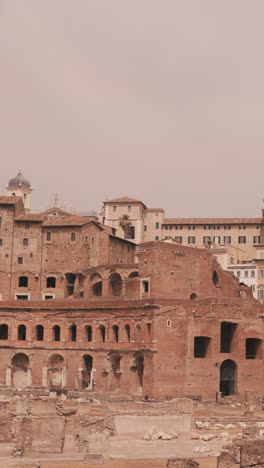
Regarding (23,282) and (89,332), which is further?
(23,282)

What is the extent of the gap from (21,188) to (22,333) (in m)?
41.2

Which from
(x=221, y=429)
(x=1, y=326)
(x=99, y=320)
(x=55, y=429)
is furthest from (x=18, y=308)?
(x=55, y=429)

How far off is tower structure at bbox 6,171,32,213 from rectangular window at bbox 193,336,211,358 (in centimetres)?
4720

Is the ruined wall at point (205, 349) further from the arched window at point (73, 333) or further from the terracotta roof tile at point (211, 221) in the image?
the terracotta roof tile at point (211, 221)

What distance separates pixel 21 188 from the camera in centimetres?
11525

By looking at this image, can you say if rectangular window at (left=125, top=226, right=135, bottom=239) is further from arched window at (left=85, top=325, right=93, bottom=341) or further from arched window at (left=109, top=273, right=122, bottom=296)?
arched window at (left=85, top=325, right=93, bottom=341)

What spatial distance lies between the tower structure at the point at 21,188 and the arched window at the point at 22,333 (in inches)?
1514

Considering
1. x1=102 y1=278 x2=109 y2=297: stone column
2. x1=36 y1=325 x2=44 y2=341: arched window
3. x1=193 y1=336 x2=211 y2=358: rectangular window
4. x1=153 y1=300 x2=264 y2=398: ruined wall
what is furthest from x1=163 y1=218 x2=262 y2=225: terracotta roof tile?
x1=153 y1=300 x2=264 y2=398: ruined wall

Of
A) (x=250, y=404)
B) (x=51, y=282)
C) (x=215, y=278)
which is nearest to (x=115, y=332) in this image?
(x=215, y=278)

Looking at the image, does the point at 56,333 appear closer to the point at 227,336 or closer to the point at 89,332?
the point at 89,332

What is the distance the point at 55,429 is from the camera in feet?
114

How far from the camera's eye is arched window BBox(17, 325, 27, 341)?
252 feet

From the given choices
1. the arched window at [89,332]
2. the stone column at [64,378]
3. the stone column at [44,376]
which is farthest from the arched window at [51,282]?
the stone column at [64,378]

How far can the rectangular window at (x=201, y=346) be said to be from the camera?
227 ft
